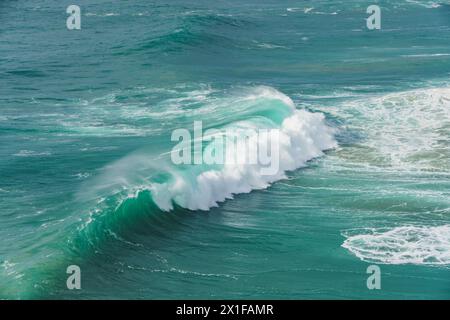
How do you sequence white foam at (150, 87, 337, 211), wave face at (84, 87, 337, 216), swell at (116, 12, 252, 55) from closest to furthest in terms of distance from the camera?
1. white foam at (150, 87, 337, 211)
2. wave face at (84, 87, 337, 216)
3. swell at (116, 12, 252, 55)

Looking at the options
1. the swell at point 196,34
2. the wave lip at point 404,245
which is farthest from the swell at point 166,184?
the swell at point 196,34

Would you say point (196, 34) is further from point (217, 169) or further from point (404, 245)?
point (404, 245)

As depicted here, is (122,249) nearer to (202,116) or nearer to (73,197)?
(73,197)

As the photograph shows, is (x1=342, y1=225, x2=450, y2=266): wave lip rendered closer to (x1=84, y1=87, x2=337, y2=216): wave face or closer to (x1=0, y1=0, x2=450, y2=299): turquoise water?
(x1=0, y1=0, x2=450, y2=299): turquoise water

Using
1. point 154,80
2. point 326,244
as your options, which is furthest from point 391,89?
point 326,244

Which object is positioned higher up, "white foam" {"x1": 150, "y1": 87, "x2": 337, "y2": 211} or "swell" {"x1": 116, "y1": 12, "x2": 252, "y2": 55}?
"swell" {"x1": 116, "y1": 12, "x2": 252, "y2": 55}

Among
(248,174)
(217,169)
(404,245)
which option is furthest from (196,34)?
(404,245)

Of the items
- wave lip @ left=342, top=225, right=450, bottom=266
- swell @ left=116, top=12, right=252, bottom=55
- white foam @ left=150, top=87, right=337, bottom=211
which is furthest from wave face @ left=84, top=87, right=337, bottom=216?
swell @ left=116, top=12, right=252, bottom=55
